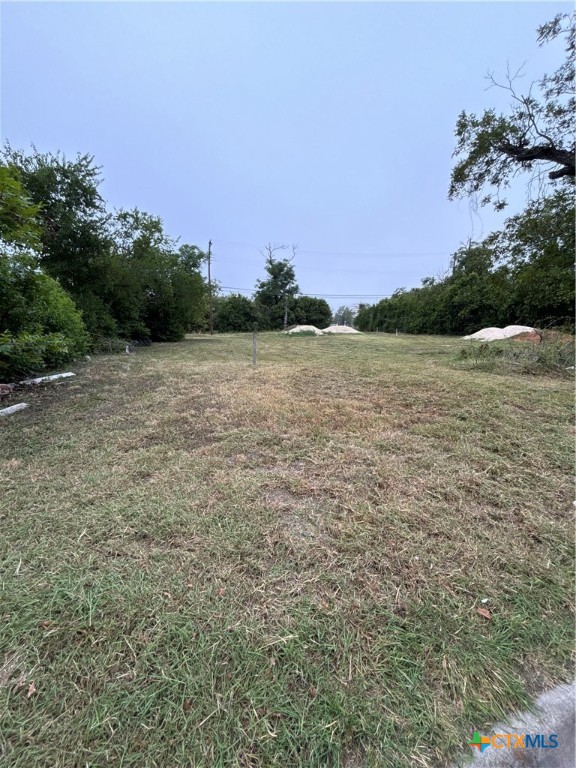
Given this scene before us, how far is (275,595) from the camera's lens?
98cm

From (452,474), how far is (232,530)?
1.26 meters

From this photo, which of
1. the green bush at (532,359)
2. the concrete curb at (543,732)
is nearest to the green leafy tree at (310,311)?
the green bush at (532,359)

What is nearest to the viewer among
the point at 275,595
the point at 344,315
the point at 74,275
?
the point at 275,595

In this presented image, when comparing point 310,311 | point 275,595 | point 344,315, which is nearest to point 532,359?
point 275,595

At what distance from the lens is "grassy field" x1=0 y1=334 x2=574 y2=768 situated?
67 centimetres

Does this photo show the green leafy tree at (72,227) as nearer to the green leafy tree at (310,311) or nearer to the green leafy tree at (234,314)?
the green leafy tree at (234,314)

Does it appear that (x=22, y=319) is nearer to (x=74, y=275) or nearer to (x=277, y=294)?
(x=74, y=275)

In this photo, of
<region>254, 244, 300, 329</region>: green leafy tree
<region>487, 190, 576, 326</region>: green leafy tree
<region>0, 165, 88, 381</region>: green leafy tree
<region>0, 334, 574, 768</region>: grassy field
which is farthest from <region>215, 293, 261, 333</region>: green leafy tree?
<region>0, 334, 574, 768</region>: grassy field

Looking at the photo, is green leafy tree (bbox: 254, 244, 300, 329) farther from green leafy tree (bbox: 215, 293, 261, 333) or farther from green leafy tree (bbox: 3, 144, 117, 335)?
green leafy tree (bbox: 3, 144, 117, 335)

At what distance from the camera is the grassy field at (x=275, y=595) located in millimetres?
667

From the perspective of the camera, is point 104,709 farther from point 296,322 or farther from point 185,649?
point 296,322

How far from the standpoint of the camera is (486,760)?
0.65m

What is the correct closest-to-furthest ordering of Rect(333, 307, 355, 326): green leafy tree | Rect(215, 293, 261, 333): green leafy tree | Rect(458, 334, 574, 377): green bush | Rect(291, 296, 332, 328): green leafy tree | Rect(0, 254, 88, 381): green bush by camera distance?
Rect(0, 254, 88, 381): green bush
Rect(458, 334, 574, 377): green bush
Rect(215, 293, 261, 333): green leafy tree
Rect(291, 296, 332, 328): green leafy tree
Rect(333, 307, 355, 326): green leafy tree

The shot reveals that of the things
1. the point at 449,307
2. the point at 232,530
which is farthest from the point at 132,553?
the point at 449,307
